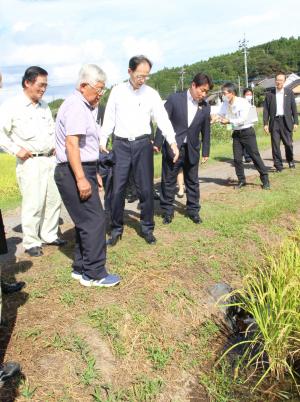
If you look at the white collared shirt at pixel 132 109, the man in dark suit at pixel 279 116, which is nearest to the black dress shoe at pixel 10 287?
the white collared shirt at pixel 132 109

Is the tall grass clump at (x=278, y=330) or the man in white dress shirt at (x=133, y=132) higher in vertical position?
the man in white dress shirt at (x=133, y=132)

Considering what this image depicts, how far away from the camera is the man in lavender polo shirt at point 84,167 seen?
10.6 feet

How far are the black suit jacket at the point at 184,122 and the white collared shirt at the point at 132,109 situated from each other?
0.64 metres

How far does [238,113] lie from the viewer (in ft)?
22.6

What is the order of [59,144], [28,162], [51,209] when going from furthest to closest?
[51,209], [28,162], [59,144]

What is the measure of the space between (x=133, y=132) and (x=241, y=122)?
120 inches

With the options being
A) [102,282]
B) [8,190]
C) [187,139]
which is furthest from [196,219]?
[8,190]

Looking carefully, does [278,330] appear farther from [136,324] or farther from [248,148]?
[248,148]

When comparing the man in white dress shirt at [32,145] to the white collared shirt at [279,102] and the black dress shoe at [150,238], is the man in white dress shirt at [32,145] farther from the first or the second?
the white collared shirt at [279,102]

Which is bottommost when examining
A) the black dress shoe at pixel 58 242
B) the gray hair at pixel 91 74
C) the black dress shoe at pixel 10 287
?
the black dress shoe at pixel 58 242

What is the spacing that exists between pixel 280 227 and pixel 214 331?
7.23 feet

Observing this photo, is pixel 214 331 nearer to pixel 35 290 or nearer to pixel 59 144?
pixel 35 290

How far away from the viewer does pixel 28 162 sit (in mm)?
4469

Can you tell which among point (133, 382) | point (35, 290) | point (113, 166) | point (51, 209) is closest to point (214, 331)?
point (133, 382)
